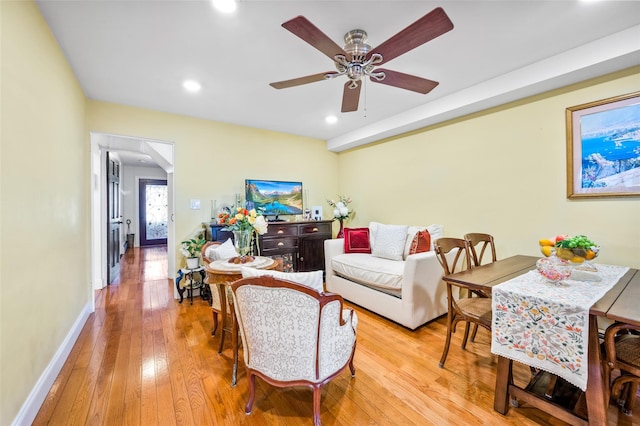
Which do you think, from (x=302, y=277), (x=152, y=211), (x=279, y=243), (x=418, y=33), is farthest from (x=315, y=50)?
(x=152, y=211)

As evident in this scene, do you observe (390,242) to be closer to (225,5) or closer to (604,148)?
(604,148)

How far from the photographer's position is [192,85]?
2.71 metres

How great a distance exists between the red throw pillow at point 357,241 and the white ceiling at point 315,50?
5.69 feet

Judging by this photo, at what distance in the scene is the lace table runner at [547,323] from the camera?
1.25 meters

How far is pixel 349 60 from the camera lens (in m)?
1.84

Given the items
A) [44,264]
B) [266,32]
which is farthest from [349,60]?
[44,264]

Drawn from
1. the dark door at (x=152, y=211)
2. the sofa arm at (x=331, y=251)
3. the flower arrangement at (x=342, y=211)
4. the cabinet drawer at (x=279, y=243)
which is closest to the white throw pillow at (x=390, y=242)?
the sofa arm at (x=331, y=251)

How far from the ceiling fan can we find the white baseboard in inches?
101

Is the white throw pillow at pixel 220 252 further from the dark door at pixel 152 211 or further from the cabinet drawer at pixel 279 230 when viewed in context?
the dark door at pixel 152 211

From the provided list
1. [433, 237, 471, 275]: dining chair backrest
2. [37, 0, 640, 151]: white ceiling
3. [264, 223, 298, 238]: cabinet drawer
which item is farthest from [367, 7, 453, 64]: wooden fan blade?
[264, 223, 298, 238]: cabinet drawer

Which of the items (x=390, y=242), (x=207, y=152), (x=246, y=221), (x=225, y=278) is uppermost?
(x=207, y=152)

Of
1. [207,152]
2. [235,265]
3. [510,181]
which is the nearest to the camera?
[235,265]

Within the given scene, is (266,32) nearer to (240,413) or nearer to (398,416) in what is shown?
(240,413)

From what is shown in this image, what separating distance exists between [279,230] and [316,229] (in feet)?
2.26
